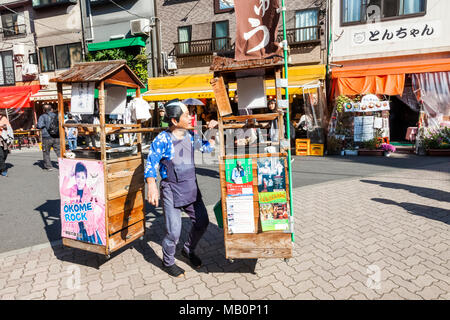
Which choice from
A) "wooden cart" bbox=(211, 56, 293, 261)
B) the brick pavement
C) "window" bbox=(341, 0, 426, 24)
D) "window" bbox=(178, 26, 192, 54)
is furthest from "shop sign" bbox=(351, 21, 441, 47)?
"wooden cart" bbox=(211, 56, 293, 261)

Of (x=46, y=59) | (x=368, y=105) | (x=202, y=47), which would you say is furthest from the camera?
(x=46, y=59)

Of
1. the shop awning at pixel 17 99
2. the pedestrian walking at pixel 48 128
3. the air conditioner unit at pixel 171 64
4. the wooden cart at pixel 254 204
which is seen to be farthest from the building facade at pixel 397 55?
the shop awning at pixel 17 99

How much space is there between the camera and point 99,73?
12.3 feet

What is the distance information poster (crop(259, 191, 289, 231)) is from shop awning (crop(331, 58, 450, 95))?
11095mm

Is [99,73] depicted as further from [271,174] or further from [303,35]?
[303,35]

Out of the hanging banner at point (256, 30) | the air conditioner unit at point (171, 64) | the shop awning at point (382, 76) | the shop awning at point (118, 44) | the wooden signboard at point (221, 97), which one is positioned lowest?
the wooden signboard at point (221, 97)

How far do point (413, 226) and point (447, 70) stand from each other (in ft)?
33.4

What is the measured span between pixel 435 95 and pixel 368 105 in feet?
9.17

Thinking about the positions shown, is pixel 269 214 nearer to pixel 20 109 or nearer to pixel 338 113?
pixel 338 113

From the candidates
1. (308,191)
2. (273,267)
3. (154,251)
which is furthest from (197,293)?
(308,191)

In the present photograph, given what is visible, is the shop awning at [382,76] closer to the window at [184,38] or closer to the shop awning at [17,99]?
the window at [184,38]

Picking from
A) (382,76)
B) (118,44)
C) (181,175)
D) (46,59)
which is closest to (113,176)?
(181,175)

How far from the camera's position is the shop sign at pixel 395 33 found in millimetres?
13297

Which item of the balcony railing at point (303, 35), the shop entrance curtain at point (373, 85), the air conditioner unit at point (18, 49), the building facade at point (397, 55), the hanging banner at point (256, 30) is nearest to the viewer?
the hanging banner at point (256, 30)
